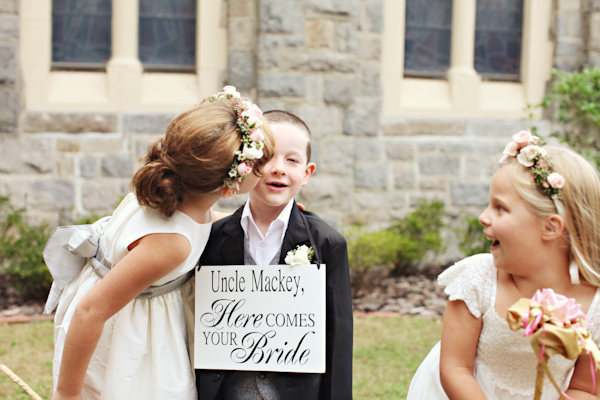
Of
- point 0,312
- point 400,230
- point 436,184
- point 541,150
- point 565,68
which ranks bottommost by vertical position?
point 0,312

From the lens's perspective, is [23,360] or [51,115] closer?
[23,360]

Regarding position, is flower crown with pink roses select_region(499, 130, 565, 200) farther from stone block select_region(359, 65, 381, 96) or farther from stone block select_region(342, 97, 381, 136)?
stone block select_region(359, 65, 381, 96)

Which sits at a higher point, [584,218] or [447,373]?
[584,218]

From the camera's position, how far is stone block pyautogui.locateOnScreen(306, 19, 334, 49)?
234 inches

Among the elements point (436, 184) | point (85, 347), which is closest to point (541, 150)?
point (85, 347)

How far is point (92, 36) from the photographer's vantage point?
6.29m

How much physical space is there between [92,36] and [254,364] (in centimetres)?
535

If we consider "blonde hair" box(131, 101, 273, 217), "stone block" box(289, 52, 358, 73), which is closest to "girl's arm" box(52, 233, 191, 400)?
"blonde hair" box(131, 101, 273, 217)

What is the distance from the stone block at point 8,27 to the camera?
5.84 meters

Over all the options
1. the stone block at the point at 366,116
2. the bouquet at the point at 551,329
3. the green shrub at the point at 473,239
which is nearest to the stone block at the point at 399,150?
the stone block at the point at 366,116

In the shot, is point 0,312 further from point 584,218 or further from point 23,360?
point 584,218

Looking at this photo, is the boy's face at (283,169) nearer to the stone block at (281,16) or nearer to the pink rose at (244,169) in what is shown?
the pink rose at (244,169)

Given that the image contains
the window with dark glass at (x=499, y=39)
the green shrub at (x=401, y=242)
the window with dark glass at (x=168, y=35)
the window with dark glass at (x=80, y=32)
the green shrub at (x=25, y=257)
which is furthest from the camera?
the window with dark glass at (x=499, y=39)

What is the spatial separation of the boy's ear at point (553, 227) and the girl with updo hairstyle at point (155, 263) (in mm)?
865
